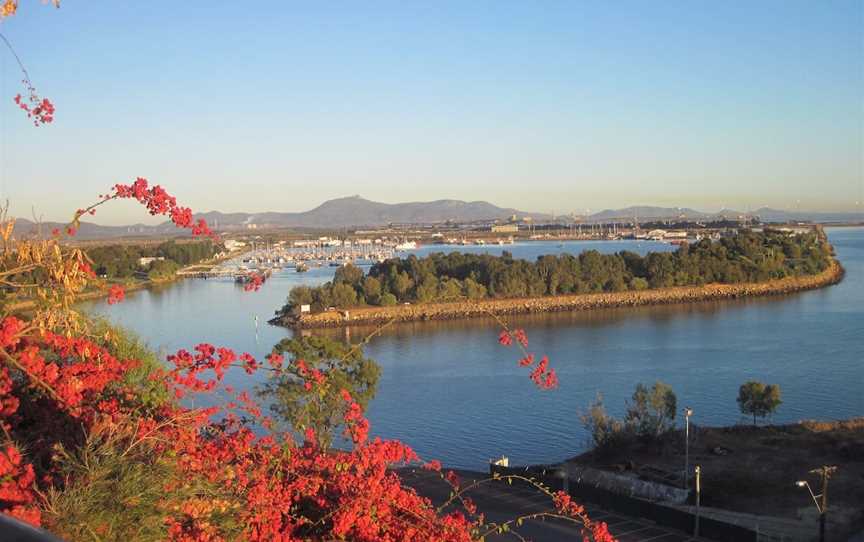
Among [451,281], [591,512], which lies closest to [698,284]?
[451,281]

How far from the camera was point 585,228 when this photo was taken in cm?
5816

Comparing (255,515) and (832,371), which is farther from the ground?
(255,515)

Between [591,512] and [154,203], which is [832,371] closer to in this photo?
[591,512]

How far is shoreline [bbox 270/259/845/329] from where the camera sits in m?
14.7

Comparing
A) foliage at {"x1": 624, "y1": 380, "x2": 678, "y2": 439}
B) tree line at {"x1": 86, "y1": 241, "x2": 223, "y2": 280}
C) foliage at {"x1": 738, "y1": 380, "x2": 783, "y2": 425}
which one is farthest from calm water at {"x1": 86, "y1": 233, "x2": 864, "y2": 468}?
tree line at {"x1": 86, "y1": 241, "x2": 223, "y2": 280}

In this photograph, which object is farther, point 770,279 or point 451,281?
point 770,279

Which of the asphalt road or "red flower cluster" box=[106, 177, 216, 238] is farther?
the asphalt road

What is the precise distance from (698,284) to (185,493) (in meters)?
18.1

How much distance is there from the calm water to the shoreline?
652 mm

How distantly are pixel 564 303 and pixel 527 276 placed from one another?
1.11 m

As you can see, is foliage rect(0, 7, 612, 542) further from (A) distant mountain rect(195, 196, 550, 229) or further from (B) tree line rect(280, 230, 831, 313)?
(A) distant mountain rect(195, 196, 550, 229)

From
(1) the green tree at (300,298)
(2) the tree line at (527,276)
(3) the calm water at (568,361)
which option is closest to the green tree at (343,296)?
(2) the tree line at (527,276)

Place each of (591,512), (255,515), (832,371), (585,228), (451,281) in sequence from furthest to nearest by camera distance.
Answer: (585,228)
(451,281)
(832,371)
(591,512)
(255,515)

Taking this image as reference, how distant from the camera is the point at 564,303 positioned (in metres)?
16.4
